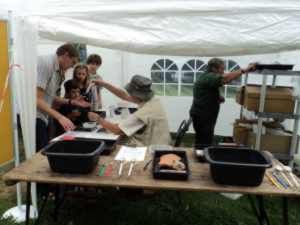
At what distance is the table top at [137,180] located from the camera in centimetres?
161

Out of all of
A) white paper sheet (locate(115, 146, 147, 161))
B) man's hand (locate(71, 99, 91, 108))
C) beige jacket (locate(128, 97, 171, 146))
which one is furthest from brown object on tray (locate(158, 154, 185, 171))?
man's hand (locate(71, 99, 91, 108))

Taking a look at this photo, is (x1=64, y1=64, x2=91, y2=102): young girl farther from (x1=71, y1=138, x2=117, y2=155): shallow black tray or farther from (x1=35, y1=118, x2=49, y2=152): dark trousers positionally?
(x1=71, y1=138, x2=117, y2=155): shallow black tray

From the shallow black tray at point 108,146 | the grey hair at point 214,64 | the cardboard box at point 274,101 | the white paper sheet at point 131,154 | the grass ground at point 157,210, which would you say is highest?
the grey hair at point 214,64

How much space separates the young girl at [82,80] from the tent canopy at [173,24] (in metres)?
0.98

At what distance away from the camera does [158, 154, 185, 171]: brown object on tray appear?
70.1 inches

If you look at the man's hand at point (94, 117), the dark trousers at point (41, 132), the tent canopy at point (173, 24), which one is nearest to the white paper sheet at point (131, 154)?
the man's hand at point (94, 117)

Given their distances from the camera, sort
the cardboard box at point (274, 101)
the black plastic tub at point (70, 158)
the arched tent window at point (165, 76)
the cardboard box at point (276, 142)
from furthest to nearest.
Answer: the arched tent window at point (165, 76)
the cardboard box at point (276, 142)
the cardboard box at point (274, 101)
the black plastic tub at point (70, 158)

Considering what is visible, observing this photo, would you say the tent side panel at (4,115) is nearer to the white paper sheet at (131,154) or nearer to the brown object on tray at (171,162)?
the white paper sheet at (131,154)

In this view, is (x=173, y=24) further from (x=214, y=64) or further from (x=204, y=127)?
(x=204, y=127)

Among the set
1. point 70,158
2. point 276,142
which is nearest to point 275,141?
point 276,142

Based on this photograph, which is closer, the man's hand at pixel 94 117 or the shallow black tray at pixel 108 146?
the shallow black tray at pixel 108 146

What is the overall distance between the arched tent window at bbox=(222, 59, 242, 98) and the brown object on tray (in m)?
3.52

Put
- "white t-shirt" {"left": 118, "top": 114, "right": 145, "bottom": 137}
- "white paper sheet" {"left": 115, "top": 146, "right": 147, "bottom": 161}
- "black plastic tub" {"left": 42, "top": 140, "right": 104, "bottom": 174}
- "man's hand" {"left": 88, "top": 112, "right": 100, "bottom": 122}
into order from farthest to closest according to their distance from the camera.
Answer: "man's hand" {"left": 88, "top": 112, "right": 100, "bottom": 122}
"white t-shirt" {"left": 118, "top": 114, "right": 145, "bottom": 137}
"white paper sheet" {"left": 115, "top": 146, "right": 147, "bottom": 161}
"black plastic tub" {"left": 42, "top": 140, "right": 104, "bottom": 174}

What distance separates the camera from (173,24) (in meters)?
2.17
